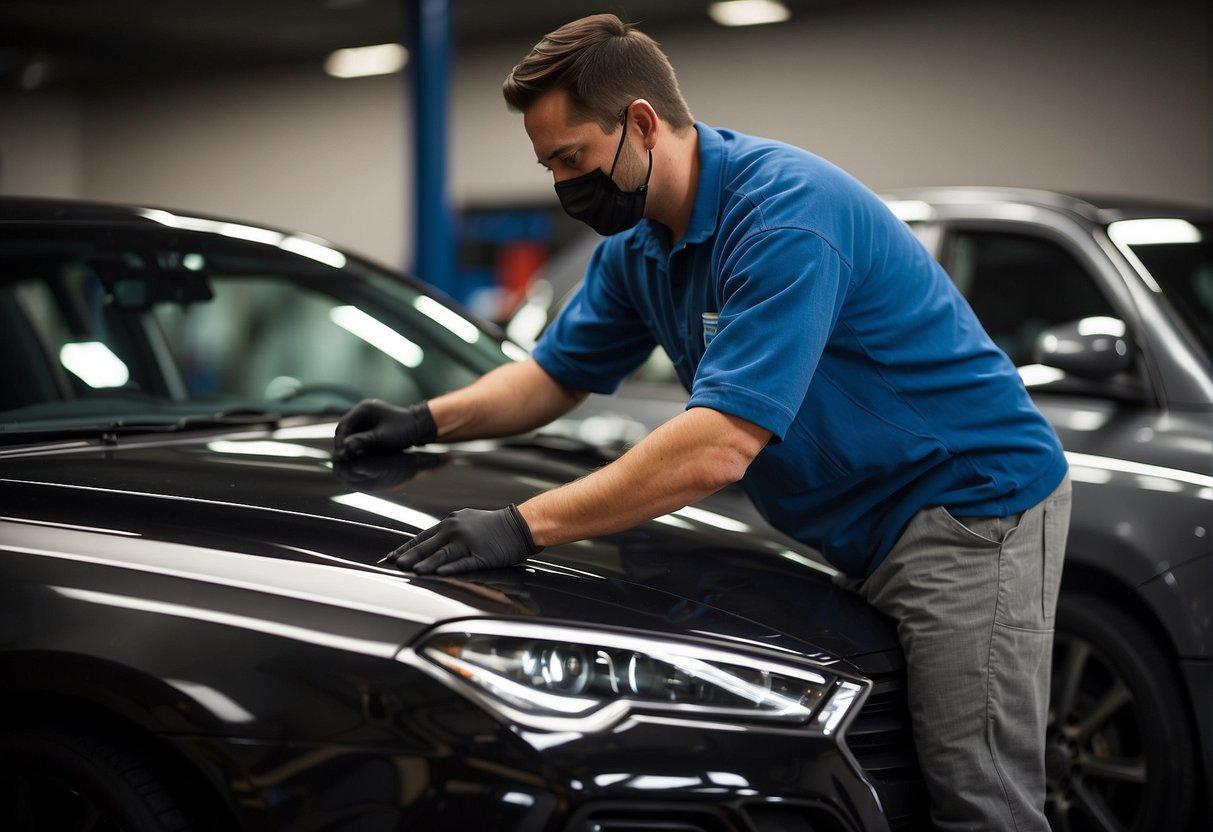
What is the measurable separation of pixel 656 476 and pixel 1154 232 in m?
2.07

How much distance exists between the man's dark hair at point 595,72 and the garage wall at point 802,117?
8131mm

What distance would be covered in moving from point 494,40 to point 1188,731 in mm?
11484

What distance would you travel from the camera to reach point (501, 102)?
12.9m

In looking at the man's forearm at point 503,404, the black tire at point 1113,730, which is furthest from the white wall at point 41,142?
the black tire at point 1113,730

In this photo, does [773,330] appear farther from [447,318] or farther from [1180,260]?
[1180,260]

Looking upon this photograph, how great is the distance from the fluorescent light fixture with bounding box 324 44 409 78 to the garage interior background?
14 cm

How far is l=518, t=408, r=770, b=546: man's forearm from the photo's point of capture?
185cm

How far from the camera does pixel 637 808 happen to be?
1.57 m

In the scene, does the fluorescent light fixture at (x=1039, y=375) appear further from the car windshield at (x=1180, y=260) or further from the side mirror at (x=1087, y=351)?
the car windshield at (x=1180, y=260)

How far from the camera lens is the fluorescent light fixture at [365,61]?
13609 mm

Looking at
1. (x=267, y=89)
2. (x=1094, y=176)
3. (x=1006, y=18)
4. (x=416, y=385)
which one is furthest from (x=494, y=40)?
(x=416, y=385)

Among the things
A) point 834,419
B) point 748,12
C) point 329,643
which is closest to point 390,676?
point 329,643

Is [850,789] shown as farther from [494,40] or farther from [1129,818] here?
[494,40]

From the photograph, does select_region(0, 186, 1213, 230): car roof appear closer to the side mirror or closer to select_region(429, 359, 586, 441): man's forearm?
the side mirror
